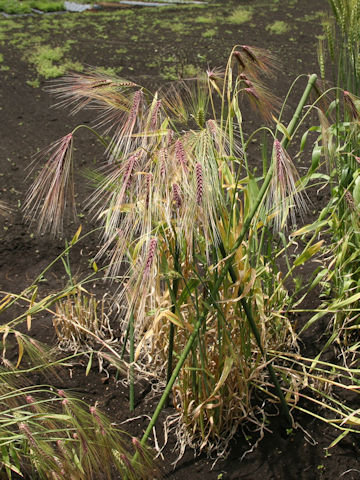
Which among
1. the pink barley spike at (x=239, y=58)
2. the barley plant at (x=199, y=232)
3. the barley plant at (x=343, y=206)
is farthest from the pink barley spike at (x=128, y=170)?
the barley plant at (x=343, y=206)

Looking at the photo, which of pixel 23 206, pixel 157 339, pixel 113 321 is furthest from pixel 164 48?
pixel 157 339

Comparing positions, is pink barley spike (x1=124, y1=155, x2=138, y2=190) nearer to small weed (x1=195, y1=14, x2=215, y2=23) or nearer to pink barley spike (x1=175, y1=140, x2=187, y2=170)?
pink barley spike (x1=175, y1=140, x2=187, y2=170)

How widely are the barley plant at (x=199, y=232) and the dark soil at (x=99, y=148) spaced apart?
0.31 ft

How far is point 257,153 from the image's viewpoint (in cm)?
374

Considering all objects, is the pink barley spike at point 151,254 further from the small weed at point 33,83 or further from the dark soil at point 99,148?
the small weed at point 33,83

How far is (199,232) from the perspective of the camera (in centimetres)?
162

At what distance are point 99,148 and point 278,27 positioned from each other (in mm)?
2882

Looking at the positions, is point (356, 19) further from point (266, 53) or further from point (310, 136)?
point (310, 136)

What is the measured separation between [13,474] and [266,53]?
144 centimetres

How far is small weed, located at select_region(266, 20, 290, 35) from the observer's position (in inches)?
224

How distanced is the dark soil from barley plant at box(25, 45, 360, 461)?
9 centimetres

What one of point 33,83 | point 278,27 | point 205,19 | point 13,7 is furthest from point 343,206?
point 13,7

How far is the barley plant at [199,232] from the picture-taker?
52.3 inches

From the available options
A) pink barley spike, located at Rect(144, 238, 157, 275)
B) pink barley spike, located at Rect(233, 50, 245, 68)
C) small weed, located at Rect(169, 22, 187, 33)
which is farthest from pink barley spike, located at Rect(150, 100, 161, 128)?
small weed, located at Rect(169, 22, 187, 33)
